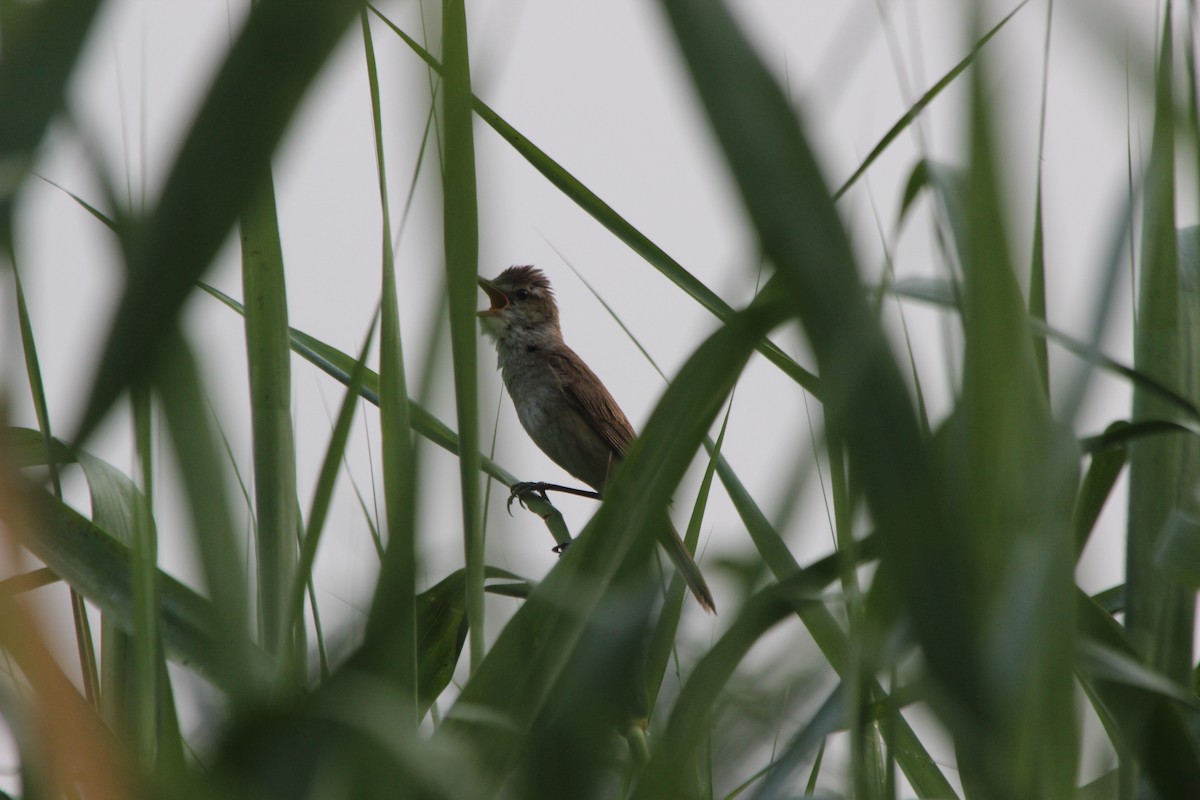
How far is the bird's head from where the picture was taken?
17.7ft

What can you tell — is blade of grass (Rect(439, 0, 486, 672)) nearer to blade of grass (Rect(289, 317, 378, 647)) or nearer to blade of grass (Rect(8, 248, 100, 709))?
blade of grass (Rect(289, 317, 378, 647))

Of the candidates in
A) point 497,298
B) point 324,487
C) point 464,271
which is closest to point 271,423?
point 324,487

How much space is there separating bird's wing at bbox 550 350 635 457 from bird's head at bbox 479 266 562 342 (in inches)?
8.7

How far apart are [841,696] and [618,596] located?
33 cm

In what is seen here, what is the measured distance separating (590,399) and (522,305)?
2.00 ft

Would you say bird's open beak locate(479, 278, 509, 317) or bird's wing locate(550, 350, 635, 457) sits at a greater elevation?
bird's open beak locate(479, 278, 509, 317)

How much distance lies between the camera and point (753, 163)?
603mm

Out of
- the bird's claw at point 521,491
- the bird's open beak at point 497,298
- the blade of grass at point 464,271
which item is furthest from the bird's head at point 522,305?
the blade of grass at point 464,271

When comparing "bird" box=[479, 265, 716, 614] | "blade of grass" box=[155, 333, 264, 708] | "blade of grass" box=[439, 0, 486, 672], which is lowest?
"blade of grass" box=[155, 333, 264, 708]

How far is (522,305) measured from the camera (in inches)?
220

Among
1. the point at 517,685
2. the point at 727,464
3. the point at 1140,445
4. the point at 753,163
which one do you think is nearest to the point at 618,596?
the point at 517,685

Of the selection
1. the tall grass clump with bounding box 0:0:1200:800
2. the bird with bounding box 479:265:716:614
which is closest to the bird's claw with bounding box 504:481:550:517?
the tall grass clump with bounding box 0:0:1200:800

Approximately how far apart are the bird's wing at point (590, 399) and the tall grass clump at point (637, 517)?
368 cm

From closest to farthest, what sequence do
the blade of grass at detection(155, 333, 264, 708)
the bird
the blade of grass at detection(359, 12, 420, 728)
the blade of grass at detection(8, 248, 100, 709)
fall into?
the blade of grass at detection(359, 12, 420, 728) → the blade of grass at detection(155, 333, 264, 708) → the blade of grass at detection(8, 248, 100, 709) → the bird
